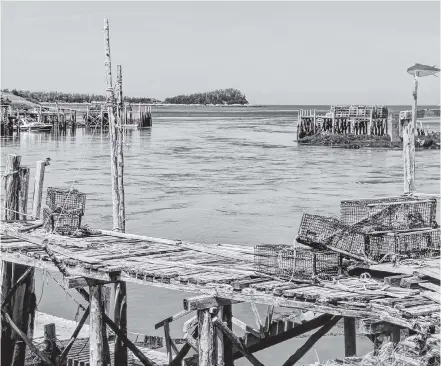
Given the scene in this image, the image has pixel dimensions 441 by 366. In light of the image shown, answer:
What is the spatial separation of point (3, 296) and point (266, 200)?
71.0ft

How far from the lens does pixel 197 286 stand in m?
11.4

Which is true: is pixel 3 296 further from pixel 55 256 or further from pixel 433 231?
pixel 433 231

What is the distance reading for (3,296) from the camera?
1503 cm

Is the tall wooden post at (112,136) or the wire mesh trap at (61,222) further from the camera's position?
the tall wooden post at (112,136)

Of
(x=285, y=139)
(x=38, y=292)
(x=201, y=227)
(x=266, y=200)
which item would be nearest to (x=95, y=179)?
(x=266, y=200)

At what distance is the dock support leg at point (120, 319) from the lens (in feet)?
44.9

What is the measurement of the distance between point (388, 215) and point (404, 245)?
27.3 inches

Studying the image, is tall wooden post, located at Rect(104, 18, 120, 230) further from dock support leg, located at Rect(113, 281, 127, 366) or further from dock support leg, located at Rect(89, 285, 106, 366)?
dock support leg, located at Rect(89, 285, 106, 366)

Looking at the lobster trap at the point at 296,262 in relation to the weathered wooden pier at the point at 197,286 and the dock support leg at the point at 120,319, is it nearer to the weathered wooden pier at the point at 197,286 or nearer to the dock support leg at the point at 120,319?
the weathered wooden pier at the point at 197,286

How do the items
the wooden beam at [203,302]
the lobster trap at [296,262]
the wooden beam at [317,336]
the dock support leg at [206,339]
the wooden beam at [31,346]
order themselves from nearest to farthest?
1. the wooden beam at [203,302]
2. the dock support leg at [206,339]
3. the lobster trap at [296,262]
4. the wooden beam at [317,336]
5. the wooden beam at [31,346]

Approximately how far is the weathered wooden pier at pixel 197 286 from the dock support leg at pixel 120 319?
0.02m

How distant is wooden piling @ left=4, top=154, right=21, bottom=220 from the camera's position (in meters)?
15.5

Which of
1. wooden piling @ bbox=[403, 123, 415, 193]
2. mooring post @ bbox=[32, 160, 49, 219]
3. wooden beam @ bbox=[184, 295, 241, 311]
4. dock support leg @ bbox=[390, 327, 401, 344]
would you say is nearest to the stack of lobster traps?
wooden beam @ bbox=[184, 295, 241, 311]

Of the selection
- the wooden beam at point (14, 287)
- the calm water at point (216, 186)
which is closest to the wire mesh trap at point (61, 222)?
the wooden beam at point (14, 287)
